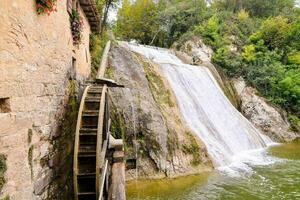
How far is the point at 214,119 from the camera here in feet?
44.6

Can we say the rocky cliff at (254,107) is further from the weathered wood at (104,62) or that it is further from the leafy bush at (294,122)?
the weathered wood at (104,62)

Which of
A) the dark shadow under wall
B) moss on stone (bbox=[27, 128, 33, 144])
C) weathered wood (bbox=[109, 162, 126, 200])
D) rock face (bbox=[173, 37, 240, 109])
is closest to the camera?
moss on stone (bbox=[27, 128, 33, 144])

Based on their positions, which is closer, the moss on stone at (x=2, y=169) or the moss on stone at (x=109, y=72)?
the moss on stone at (x=2, y=169)

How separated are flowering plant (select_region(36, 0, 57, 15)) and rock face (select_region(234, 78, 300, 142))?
587 inches

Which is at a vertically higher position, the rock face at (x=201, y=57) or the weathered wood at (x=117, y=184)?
the rock face at (x=201, y=57)

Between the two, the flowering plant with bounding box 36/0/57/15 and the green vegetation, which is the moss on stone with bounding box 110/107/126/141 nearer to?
the flowering plant with bounding box 36/0/57/15

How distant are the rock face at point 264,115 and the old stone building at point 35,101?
541 inches

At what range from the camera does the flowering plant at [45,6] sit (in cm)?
400

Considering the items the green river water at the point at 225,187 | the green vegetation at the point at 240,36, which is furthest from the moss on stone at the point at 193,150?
the green vegetation at the point at 240,36

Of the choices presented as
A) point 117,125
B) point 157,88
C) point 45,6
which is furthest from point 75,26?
point 157,88

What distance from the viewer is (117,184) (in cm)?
496

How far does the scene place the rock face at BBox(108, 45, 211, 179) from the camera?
9281 millimetres

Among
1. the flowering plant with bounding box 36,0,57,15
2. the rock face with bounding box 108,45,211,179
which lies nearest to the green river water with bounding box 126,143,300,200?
the rock face with bounding box 108,45,211,179

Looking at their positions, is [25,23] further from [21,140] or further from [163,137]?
[163,137]
